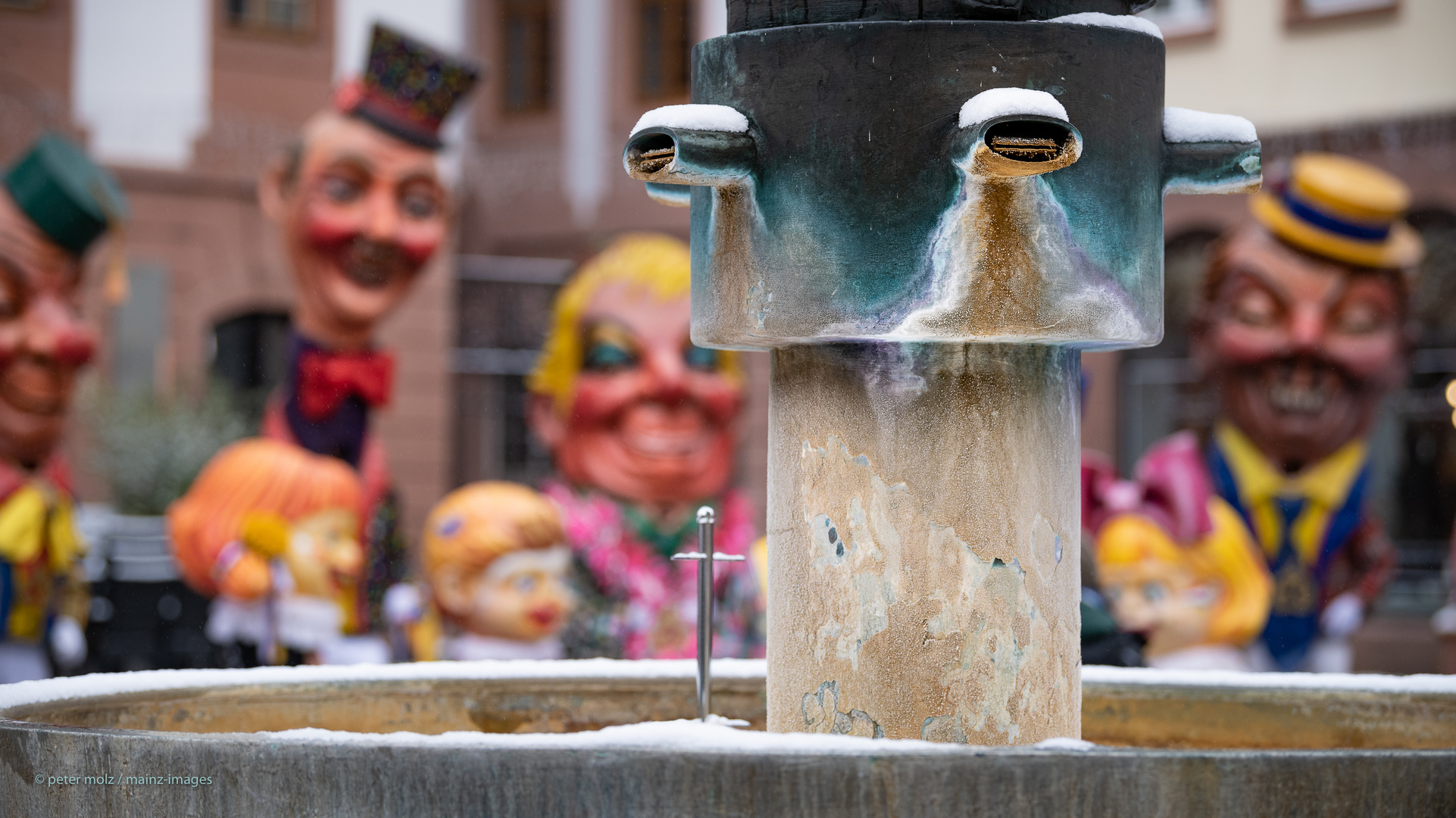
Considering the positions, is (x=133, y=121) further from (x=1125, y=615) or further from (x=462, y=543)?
(x=1125, y=615)

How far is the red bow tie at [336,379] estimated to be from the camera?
24.4ft

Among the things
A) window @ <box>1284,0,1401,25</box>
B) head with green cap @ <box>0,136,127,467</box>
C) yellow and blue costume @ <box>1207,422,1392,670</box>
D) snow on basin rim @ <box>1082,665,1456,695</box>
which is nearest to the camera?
snow on basin rim @ <box>1082,665,1456,695</box>

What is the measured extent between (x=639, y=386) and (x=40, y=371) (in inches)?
89.2

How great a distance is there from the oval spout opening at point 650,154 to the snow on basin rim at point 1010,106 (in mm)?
408

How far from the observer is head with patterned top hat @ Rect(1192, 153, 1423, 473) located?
7.93 meters

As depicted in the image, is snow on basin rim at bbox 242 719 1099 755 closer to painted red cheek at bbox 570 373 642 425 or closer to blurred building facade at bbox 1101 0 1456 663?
painted red cheek at bbox 570 373 642 425

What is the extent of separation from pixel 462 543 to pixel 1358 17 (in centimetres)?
730

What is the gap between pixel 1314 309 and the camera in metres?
7.91

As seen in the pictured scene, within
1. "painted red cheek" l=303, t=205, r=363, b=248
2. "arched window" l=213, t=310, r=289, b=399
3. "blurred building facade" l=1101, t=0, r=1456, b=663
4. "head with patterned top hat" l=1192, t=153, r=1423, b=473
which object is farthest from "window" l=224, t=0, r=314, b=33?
"head with patterned top hat" l=1192, t=153, r=1423, b=473

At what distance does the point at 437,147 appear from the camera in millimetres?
7617

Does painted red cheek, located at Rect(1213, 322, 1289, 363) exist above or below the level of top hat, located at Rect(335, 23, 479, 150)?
below

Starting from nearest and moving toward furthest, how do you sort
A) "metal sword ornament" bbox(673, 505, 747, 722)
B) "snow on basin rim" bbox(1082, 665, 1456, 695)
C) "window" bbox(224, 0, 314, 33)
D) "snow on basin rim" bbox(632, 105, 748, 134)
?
1. "snow on basin rim" bbox(632, 105, 748, 134)
2. "metal sword ornament" bbox(673, 505, 747, 722)
3. "snow on basin rim" bbox(1082, 665, 1456, 695)
4. "window" bbox(224, 0, 314, 33)

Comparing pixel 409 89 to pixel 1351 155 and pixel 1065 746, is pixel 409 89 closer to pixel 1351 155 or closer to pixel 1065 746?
pixel 1065 746

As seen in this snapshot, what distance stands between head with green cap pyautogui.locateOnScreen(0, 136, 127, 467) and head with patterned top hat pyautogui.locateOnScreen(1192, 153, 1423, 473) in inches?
176
